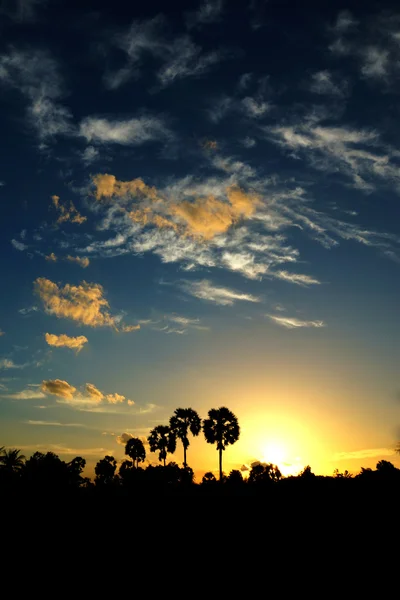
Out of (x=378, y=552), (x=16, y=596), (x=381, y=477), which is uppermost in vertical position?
(x=381, y=477)

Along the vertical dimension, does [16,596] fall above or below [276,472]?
below

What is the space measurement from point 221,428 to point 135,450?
3294cm

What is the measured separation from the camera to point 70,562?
23.0 meters

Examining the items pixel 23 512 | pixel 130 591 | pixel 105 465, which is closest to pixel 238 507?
pixel 130 591

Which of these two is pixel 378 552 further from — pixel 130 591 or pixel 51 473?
pixel 51 473

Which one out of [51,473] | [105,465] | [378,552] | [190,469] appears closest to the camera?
[378,552]

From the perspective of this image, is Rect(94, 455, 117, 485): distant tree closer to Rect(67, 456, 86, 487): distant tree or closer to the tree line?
the tree line

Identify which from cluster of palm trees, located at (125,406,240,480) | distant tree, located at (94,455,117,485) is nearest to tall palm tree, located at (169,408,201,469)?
cluster of palm trees, located at (125,406,240,480)

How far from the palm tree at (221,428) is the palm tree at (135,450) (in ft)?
99.2

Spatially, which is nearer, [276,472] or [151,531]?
[151,531]

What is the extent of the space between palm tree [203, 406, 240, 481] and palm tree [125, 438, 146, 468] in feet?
99.2

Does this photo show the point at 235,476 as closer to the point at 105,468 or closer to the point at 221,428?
the point at 221,428

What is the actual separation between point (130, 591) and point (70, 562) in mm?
4808

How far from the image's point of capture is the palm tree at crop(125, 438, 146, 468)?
86.1 metres
